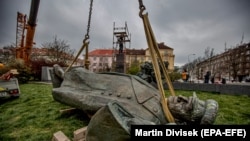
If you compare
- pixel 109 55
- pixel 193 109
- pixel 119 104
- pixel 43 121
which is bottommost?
pixel 43 121

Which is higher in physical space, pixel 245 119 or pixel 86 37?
pixel 86 37

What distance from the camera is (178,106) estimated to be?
8.20 ft

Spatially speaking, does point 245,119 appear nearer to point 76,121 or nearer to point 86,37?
point 76,121

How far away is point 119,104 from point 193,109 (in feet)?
3.48

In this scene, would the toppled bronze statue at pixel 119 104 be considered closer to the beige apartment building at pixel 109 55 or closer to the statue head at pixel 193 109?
the statue head at pixel 193 109

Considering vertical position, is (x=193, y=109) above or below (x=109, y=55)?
below

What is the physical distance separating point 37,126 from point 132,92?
2.28 metres

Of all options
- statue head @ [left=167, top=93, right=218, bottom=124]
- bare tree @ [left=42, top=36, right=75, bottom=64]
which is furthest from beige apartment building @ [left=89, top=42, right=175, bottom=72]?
statue head @ [left=167, top=93, right=218, bottom=124]

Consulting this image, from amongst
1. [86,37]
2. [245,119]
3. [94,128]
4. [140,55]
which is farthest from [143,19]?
[140,55]

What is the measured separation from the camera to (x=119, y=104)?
1.93m

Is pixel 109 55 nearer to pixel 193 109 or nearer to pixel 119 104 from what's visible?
pixel 193 109

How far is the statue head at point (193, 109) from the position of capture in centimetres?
216

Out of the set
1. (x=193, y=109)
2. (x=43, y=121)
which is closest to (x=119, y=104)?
(x=193, y=109)

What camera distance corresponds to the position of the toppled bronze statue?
5.64ft
